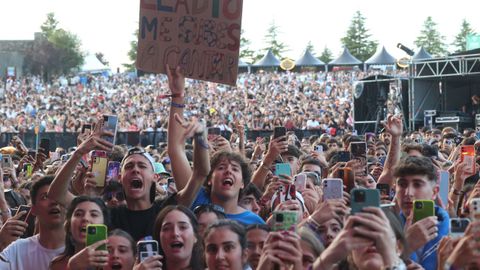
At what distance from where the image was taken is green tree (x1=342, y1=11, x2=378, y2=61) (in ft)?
325

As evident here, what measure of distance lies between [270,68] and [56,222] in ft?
190

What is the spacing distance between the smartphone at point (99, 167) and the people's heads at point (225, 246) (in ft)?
7.33

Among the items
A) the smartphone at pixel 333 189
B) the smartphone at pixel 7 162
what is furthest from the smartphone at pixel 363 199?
the smartphone at pixel 7 162

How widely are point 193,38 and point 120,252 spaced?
2.19 meters

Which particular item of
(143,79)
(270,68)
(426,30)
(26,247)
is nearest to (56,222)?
(26,247)

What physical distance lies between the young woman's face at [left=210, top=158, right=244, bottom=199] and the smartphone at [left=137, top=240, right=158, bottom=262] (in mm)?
1697

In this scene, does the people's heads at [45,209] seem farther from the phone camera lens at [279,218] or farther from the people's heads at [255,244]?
the phone camera lens at [279,218]

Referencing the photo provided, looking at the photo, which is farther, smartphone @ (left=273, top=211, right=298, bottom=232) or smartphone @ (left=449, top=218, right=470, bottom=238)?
smartphone @ (left=449, top=218, right=470, bottom=238)

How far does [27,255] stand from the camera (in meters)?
6.47

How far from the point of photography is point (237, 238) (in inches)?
207

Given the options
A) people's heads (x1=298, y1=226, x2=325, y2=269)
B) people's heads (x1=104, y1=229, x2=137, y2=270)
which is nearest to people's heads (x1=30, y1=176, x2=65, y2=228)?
people's heads (x1=104, y1=229, x2=137, y2=270)

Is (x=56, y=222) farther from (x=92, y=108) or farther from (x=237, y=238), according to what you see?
(x=92, y=108)

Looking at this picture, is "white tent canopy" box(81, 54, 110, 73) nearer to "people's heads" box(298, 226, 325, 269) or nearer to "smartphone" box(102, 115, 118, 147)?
"smartphone" box(102, 115, 118, 147)

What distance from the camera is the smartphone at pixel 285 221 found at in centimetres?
425
